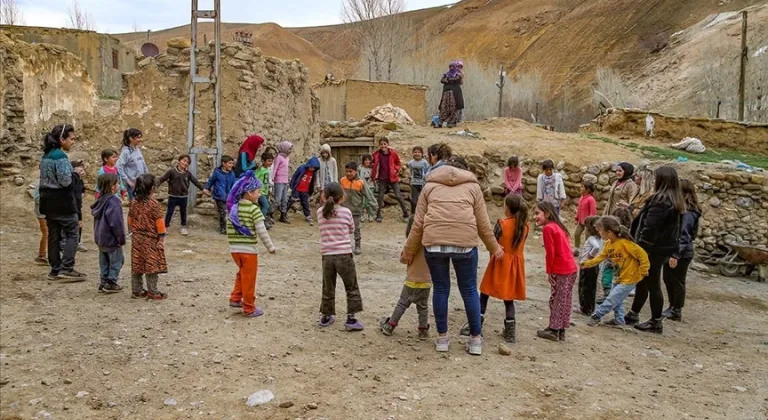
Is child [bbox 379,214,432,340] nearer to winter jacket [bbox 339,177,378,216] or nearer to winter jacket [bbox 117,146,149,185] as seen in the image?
winter jacket [bbox 339,177,378,216]

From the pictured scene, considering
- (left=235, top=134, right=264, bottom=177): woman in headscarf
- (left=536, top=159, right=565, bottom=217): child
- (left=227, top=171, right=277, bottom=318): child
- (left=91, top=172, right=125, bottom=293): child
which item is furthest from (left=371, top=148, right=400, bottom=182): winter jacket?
(left=227, top=171, right=277, bottom=318): child

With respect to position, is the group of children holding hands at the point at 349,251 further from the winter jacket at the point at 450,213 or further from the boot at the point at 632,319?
the winter jacket at the point at 450,213

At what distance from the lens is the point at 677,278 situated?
21.3 feet

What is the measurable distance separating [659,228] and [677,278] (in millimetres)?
875

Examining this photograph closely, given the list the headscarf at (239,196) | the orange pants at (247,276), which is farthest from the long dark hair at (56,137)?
the orange pants at (247,276)

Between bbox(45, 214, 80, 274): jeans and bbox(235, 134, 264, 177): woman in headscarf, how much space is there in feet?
11.9

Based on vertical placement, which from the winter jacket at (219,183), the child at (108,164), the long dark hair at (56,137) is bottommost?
the winter jacket at (219,183)

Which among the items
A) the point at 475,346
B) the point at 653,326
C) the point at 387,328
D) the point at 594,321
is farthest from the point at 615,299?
the point at 387,328

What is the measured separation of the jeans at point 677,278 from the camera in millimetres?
6418

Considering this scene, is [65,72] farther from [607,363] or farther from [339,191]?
[607,363]

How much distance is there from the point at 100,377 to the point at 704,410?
161 inches

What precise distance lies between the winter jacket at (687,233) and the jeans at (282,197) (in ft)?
21.5

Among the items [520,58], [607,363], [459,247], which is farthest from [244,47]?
[520,58]

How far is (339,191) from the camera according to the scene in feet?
16.7
